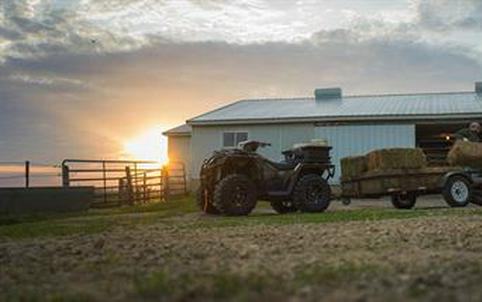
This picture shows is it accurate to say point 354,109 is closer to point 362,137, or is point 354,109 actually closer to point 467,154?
point 362,137

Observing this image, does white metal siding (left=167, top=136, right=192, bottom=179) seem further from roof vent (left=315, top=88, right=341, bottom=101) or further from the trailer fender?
the trailer fender

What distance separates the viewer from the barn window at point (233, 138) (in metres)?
30.0

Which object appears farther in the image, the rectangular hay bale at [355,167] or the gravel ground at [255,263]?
the rectangular hay bale at [355,167]

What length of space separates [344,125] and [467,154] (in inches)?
355

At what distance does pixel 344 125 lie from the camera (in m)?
28.8

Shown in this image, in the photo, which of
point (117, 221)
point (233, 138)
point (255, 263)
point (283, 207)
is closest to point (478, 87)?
point (233, 138)

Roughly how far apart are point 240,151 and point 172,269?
11.0 metres

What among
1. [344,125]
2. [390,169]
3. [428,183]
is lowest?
[428,183]

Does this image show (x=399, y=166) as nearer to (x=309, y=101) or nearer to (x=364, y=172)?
(x=364, y=172)

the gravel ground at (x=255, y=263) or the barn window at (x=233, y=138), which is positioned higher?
the barn window at (x=233, y=138)

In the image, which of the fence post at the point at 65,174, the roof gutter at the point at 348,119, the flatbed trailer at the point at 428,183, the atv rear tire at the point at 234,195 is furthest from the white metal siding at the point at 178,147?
the atv rear tire at the point at 234,195

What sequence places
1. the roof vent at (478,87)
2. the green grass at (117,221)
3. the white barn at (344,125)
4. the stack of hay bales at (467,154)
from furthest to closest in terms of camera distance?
the roof vent at (478,87)
the white barn at (344,125)
the stack of hay bales at (467,154)
the green grass at (117,221)

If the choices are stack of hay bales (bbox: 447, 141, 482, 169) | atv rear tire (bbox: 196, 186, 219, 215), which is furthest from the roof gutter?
atv rear tire (bbox: 196, 186, 219, 215)

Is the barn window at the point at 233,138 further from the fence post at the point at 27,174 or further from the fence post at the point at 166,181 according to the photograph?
the fence post at the point at 27,174
